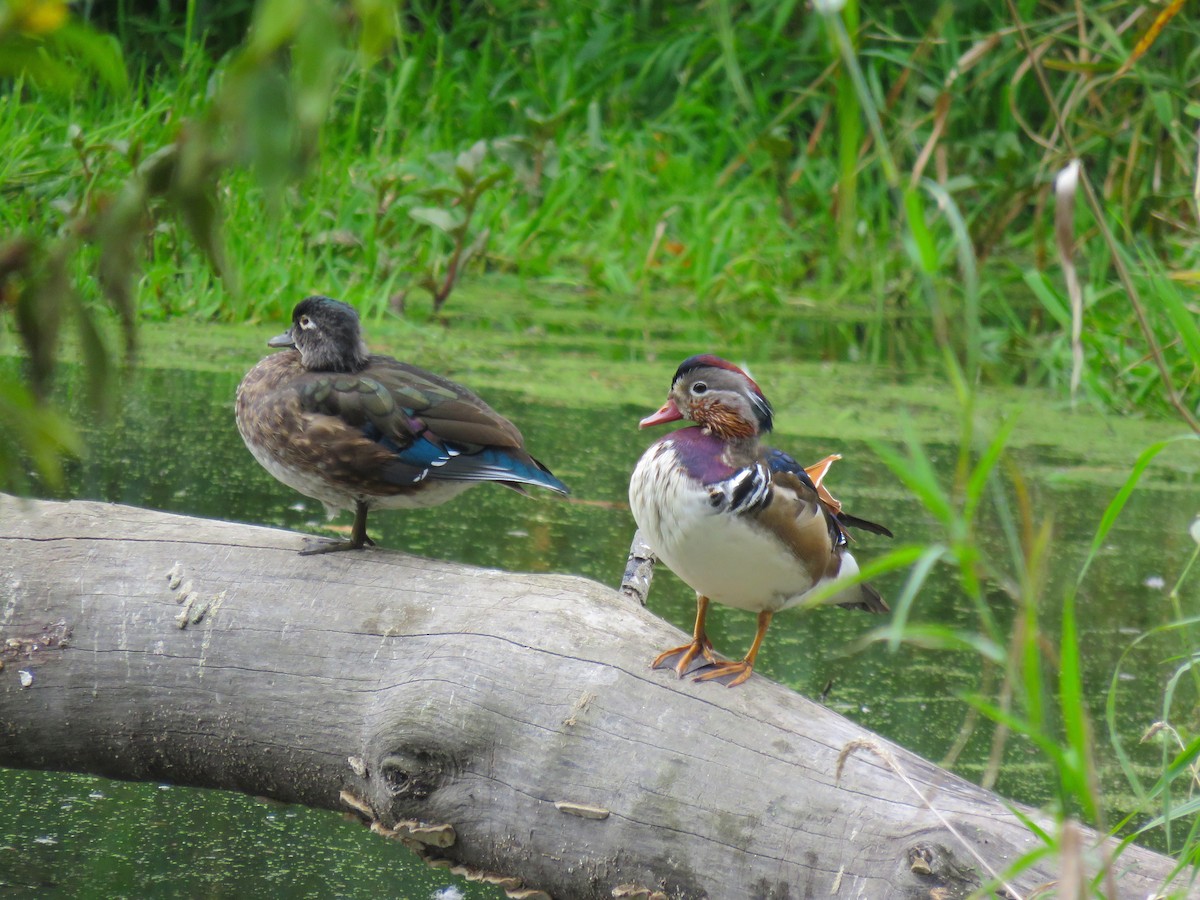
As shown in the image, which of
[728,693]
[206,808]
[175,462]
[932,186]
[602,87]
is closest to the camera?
[932,186]

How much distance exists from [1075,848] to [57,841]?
141 cm

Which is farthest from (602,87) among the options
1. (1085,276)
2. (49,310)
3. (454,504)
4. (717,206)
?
(49,310)

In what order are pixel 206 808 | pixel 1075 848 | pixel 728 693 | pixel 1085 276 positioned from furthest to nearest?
pixel 1085 276 < pixel 206 808 < pixel 728 693 < pixel 1075 848

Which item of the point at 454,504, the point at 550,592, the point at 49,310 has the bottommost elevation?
the point at 454,504

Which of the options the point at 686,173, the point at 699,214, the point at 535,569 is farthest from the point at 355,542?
the point at 686,173

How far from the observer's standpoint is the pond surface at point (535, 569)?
1856 millimetres

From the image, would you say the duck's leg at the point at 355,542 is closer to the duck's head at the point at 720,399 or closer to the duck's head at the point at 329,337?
the duck's head at the point at 329,337

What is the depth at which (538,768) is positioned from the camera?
5.24 feet

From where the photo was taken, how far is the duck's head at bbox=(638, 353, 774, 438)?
6.11 feet

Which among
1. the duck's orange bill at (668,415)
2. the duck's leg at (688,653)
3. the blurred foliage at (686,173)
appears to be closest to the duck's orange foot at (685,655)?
the duck's leg at (688,653)

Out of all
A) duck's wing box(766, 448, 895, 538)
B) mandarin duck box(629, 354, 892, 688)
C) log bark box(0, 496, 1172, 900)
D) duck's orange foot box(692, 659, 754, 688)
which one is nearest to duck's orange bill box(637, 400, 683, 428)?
mandarin duck box(629, 354, 892, 688)

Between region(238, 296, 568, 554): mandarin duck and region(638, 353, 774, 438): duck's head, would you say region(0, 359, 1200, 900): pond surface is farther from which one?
region(638, 353, 774, 438): duck's head

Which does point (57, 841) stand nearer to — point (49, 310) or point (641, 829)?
point (641, 829)

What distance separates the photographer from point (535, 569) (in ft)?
9.20
